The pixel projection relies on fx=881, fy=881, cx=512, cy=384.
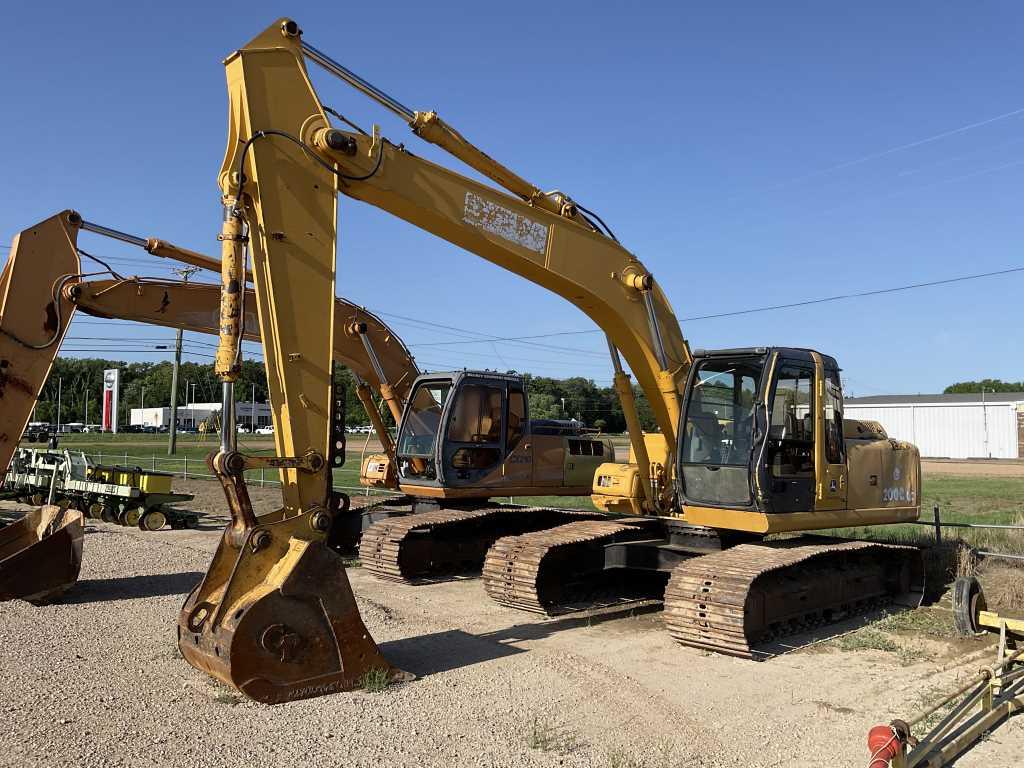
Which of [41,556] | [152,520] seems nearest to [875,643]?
[41,556]

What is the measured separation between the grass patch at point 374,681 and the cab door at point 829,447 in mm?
4827

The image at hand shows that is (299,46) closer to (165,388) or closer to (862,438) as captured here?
(862,438)

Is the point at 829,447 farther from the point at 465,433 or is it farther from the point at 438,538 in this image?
the point at 438,538

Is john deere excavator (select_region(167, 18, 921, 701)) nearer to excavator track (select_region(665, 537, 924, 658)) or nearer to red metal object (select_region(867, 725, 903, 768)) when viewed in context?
excavator track (select_region(665, 537, 924, 658))

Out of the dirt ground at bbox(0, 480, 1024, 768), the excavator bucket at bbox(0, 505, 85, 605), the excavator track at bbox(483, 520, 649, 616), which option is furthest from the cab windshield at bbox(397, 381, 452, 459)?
the excavator bucket at bbox(0, 505, 85, 605)

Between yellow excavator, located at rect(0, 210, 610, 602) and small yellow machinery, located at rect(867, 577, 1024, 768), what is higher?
yellow excavator, located at rect(0, 210, 610, 602)

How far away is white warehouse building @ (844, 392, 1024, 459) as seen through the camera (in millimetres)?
52156

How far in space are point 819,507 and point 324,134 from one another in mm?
6063

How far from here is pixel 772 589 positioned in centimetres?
840

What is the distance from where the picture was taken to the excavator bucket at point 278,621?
19.9 feet

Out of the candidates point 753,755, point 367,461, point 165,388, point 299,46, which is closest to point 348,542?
point 367,461

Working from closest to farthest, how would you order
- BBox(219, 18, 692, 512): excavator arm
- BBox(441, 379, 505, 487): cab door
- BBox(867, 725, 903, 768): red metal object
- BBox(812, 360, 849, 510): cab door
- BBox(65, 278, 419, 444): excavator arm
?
BBox(867, 725, 903, 768): red metal object, BBox(219, 18, 692, 512): excavator arm, BBox(812, 360, 849, 510): cab door, BBox(65, 278, 419, 444): excavator arm, BBox(441, 379, 505, 487): cab door

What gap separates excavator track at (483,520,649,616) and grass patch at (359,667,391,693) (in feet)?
9.47

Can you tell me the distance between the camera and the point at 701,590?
8.16 m
